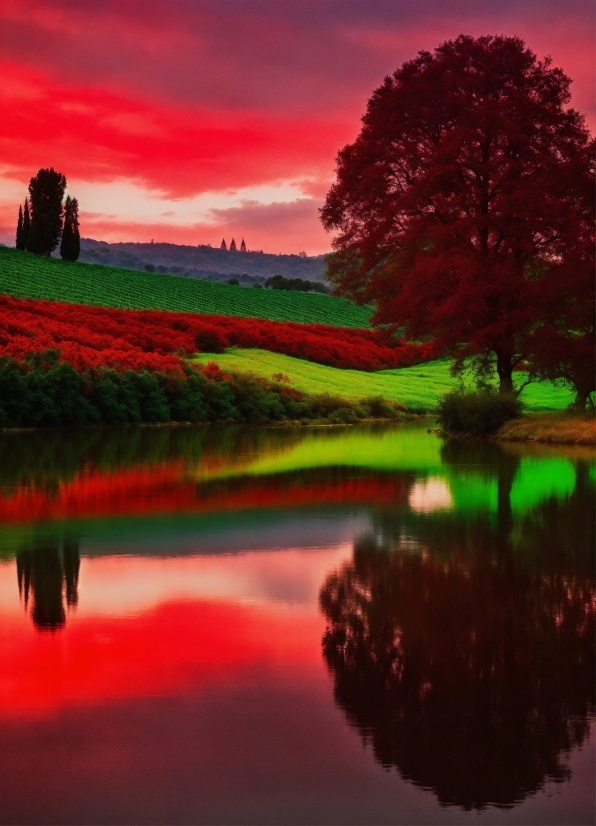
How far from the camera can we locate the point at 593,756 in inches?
212

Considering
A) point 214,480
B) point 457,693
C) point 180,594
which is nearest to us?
point 457,693

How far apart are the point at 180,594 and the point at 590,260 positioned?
2396 cm

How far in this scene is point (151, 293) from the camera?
91438mm

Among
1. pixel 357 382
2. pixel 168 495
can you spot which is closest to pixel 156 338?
pixel 357 382

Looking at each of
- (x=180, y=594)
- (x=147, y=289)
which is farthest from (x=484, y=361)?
(x=147, y=289)

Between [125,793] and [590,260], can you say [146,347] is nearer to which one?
[590,260]

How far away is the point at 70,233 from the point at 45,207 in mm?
3764

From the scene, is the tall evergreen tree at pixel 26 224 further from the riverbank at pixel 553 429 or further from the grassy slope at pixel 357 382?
the riverbank at pixel 553 429

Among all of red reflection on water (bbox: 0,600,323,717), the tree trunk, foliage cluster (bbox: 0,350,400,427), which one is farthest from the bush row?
red reflection on water (bbox: 0,600,323,717)

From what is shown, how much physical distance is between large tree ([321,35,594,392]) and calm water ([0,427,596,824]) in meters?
16.1

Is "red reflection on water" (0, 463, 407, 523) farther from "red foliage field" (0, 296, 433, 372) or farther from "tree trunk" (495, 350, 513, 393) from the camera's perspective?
"red foliage field" (0, 296, 433, 372)

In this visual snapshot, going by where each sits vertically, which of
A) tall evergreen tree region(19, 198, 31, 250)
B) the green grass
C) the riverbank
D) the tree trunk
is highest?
tall evergreen tree region(19, 198, 31, 250)

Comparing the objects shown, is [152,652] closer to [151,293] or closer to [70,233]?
[151,293]

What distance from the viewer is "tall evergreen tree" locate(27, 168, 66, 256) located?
100m
